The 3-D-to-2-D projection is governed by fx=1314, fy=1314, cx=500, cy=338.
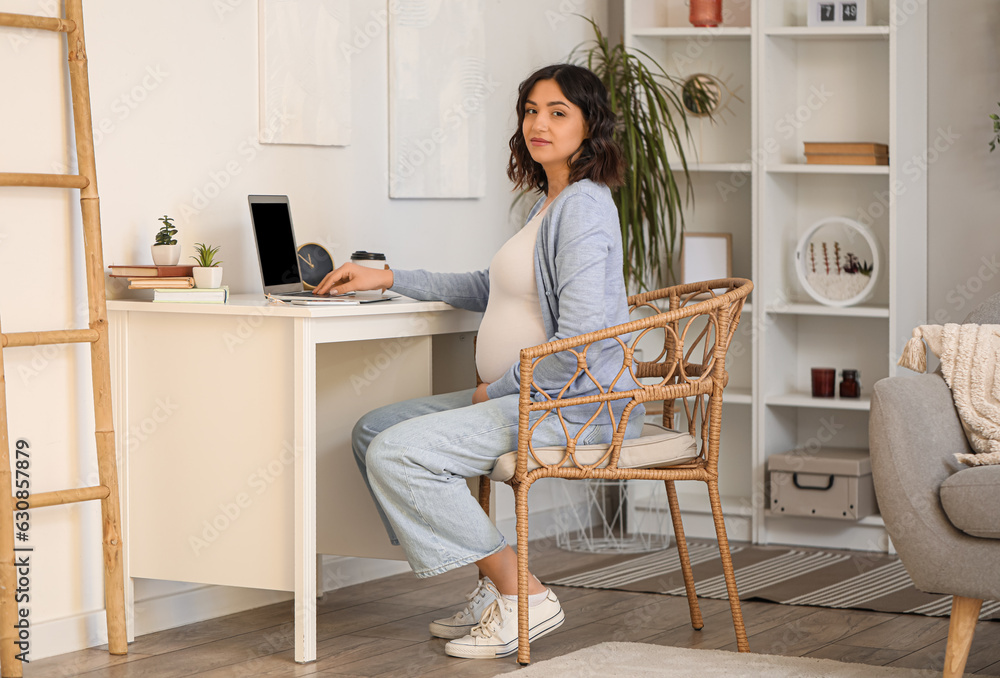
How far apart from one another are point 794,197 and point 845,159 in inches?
12.2

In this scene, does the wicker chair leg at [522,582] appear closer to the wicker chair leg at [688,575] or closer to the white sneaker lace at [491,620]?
the white sneaker lace at [491,620]

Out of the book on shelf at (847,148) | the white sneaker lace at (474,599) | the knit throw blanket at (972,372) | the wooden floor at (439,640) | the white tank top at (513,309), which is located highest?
the book on shelf at (847,148)

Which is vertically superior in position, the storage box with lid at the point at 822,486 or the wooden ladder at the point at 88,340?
the wooden ladder at the point at 88,340

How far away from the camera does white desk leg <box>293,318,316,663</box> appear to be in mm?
2674

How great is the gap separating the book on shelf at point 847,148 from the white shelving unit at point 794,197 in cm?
6

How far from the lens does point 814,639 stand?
2941mm

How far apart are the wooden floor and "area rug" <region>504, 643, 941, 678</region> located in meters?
0.10

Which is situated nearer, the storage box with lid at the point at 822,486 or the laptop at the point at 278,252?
the laptop at the point at 278,252

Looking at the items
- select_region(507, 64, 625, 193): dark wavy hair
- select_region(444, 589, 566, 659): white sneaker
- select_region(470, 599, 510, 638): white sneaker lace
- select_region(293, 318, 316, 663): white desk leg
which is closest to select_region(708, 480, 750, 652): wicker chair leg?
select_region(444, 589, 566, 659): white sneaker

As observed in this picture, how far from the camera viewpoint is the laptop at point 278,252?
115 inches

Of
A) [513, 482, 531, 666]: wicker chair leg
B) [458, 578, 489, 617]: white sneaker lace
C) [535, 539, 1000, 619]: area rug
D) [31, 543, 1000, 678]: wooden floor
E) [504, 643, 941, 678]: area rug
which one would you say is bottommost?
Answer: [535, 539, 1000, 619]: area rug

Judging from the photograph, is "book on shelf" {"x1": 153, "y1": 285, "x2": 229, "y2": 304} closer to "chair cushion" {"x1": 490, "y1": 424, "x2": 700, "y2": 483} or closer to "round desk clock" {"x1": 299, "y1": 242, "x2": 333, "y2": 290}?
"round desk clock" {"x1": 299, "y1": 242, "x2": 333, "y2": 290}

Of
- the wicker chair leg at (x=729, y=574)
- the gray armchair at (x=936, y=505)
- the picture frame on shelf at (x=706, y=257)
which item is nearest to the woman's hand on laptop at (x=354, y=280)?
the wicker chair leg at (x=729, y=574)

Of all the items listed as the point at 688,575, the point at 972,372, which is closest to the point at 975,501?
the point at 972,372
